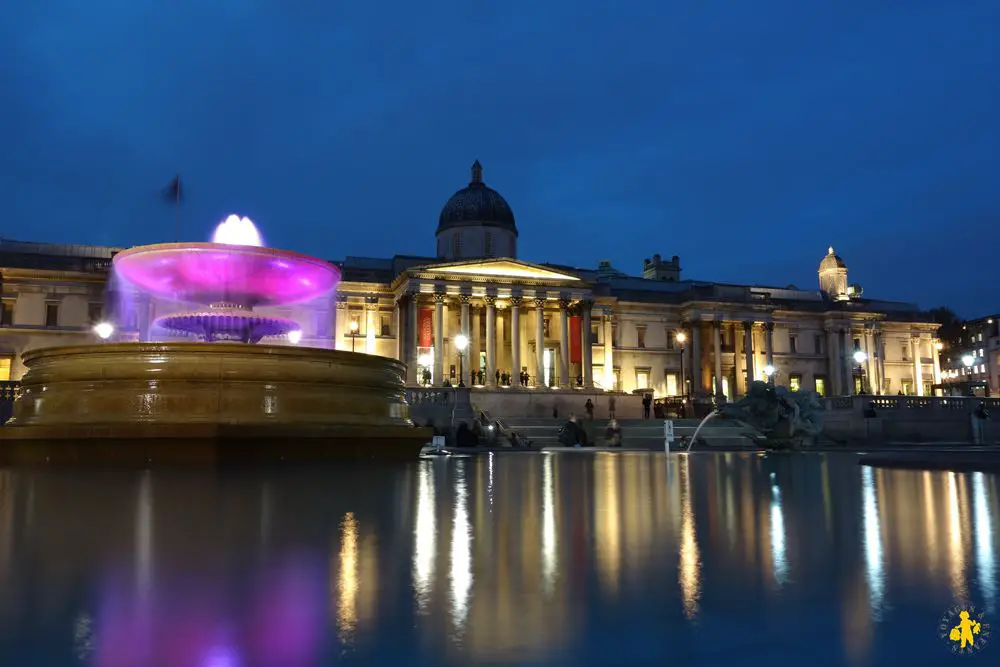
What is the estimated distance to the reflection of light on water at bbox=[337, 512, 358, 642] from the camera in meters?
2.21

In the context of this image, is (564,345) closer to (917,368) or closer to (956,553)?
(917,368)

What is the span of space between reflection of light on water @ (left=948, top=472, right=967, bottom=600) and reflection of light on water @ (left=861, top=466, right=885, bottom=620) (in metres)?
0.24

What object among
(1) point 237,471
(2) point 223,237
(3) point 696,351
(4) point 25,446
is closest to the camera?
(1) point 237,471

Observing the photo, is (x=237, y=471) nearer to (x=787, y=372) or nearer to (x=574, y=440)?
(x=574, y=440)

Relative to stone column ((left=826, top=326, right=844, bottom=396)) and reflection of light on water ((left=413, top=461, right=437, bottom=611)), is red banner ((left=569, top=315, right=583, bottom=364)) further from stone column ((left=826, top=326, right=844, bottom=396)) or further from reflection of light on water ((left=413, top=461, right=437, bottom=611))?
reflection of light on water ((left=413, top=461, right=437, bottom=611))

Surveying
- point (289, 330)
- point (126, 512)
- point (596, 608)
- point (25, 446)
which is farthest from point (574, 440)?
point (596, 608)

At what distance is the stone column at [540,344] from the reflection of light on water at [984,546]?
124 ft

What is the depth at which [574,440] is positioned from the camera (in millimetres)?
23891

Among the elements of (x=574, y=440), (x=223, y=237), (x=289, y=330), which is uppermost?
(x=223, y=237)

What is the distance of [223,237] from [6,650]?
1640 centimetres

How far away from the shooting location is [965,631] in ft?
7.07

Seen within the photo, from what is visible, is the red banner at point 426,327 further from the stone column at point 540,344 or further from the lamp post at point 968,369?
the lamp post at point 968,369

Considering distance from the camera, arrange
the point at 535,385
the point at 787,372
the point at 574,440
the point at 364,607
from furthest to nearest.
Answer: the point at 787,372 → the point at 535,385 → the point at 574,440 → the point at 364,607

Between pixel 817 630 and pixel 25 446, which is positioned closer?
pixel 817 630
